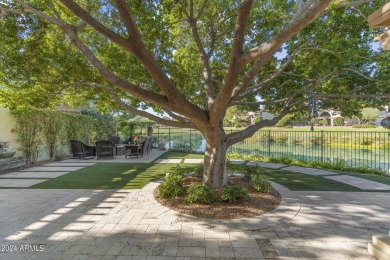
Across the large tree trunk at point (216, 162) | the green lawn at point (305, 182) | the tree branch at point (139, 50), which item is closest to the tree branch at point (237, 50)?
the tree branch at point (139, 50)

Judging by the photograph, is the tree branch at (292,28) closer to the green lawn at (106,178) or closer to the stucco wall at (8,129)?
the green lawn at (106,178)

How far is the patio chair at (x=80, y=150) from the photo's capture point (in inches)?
424

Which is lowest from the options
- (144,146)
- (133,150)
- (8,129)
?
(133,150)

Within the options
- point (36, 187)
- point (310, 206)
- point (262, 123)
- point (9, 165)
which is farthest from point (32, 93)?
point (310, 206)

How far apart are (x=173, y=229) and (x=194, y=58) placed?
17.9 feet

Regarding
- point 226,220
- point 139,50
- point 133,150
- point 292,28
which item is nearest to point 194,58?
point 139,50

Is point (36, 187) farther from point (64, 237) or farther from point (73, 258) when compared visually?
point (73, 258)

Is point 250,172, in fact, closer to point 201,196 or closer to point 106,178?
point 201,196

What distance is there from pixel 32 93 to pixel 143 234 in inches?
198

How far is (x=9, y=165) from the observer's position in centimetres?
781

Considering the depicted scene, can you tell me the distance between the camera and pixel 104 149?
10773mm

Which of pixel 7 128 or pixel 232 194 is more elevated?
pixel 7 128

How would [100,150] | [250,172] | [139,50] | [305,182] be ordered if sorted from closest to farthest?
[139,50] → [250,172] → [305,182] → [100,150]

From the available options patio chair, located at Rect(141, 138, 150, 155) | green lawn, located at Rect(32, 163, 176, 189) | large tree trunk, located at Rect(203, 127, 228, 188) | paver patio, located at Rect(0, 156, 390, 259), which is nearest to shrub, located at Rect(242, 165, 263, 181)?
large tree trunk, located at Rect(203, 127, 228, 188)
